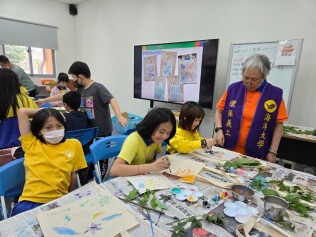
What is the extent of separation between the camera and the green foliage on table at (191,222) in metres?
0.72

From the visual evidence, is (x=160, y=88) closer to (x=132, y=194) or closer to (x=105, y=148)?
(x=105, y=148)

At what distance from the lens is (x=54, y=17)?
5.01 metres

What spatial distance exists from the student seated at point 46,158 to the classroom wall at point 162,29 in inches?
89.1

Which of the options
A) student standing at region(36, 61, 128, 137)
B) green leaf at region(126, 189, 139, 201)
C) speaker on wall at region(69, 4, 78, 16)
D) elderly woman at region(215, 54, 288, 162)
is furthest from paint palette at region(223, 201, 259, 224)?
speaker on wall at region(69, 4, 78, 16)

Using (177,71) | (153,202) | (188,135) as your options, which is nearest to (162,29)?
(177,71)

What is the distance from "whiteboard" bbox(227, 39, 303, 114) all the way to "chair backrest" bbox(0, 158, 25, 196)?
95.8 inches

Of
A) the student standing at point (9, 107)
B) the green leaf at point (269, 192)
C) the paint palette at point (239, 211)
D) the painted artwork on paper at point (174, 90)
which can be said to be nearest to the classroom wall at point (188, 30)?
the painted artwork on paper at point (174, 90)

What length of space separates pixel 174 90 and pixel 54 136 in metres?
A: 2.21

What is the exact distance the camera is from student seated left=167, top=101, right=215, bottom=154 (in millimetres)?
1507

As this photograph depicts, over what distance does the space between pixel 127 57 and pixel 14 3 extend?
2.64 m

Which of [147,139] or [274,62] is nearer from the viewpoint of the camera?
[147,139]

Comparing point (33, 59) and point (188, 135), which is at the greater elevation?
point (33, 59)

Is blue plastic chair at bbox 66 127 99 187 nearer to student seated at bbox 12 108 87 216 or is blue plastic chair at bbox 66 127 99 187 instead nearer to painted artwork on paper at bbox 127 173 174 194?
student seated at bbox 12 108 87 216

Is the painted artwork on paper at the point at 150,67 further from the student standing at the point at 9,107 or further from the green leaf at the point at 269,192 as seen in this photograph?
the green leaf at the point at 269,192
